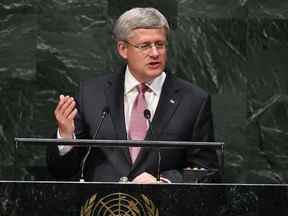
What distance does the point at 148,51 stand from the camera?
4.48 meters

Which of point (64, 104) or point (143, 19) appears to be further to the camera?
point (143, 19)

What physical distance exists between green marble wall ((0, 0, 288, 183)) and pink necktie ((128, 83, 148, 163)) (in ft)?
4.95

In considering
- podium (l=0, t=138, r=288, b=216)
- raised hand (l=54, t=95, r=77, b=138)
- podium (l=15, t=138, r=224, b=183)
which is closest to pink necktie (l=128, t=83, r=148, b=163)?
raised hand (l=54, t=95, r=77, b=138)

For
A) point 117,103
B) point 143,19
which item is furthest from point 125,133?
point 143,19

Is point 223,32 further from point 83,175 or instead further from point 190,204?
point 190,204

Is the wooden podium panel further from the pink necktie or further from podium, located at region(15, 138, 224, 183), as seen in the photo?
the pink necktie

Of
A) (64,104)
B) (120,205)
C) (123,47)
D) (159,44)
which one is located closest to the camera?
(120,205)

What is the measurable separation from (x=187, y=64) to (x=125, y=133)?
1759mm

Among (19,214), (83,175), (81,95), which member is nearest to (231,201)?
(19,214)

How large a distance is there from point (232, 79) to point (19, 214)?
9.52 ft

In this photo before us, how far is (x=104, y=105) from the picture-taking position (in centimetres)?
451

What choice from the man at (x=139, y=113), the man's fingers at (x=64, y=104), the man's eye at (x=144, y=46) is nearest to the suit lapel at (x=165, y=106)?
the man at (x=139, y=113)

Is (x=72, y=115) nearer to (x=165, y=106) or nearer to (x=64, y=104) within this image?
(x=64, y=104)

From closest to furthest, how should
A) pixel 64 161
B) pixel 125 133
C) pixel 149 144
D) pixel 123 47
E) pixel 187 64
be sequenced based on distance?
pixel 149 144 → pixel 64 161 → pixel 125 133 → pixel 123 47 → pixel 187 64
